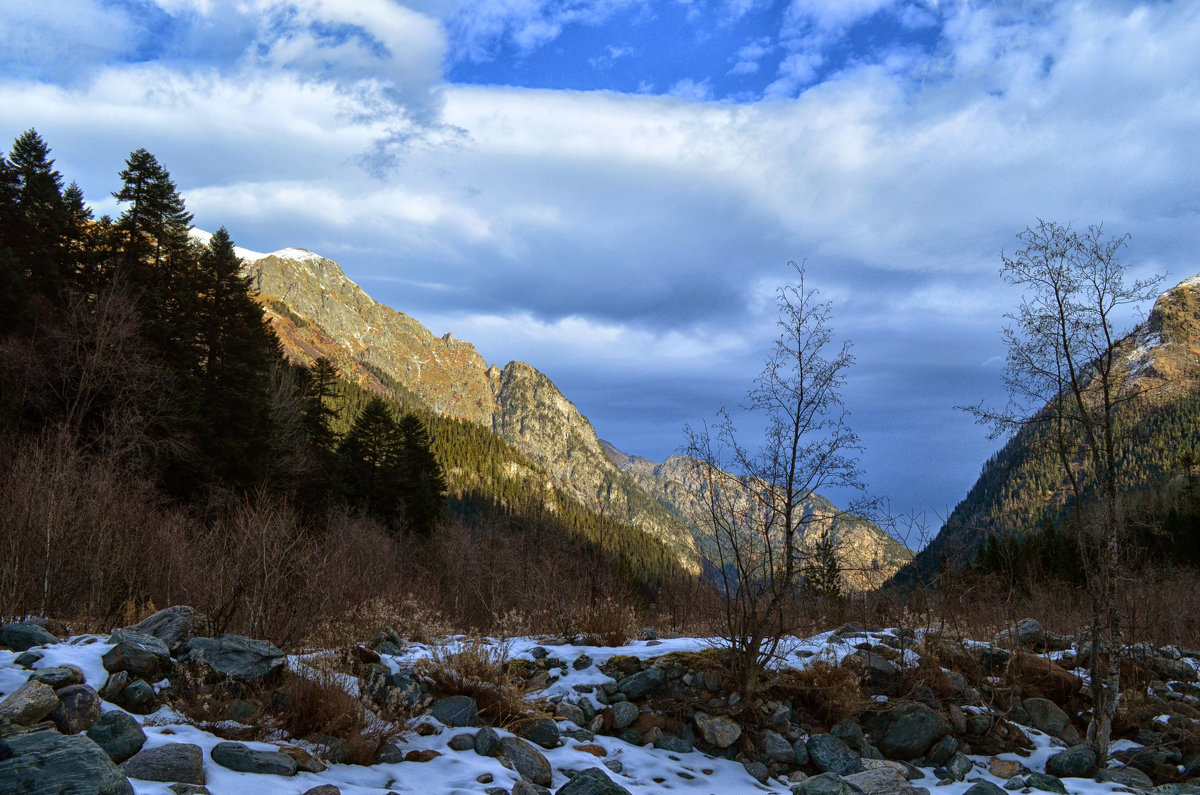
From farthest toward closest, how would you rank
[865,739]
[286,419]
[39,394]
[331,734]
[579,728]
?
1. [286,419]
2. [39,394]
3. [865,739]
4. [579,728]
5. [331,734]

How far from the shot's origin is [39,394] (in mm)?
23125

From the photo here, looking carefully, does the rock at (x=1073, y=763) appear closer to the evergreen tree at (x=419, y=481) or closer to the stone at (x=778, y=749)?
the stone at (x=778, y=749)

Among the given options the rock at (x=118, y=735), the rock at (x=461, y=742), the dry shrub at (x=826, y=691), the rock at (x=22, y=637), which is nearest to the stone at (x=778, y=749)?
the dry shrub at (x=826, y=691)

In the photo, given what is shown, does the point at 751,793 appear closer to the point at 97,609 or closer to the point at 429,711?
the point at 429,711

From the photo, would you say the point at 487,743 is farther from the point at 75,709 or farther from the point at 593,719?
the point at 75,709

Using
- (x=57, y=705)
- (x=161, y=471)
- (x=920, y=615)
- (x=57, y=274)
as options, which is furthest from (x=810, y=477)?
(x=57, y=274)

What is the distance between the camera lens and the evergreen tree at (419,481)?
45.7 meters

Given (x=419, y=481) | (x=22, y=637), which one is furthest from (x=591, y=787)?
(x=419, y=481)

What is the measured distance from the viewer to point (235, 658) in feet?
22.3

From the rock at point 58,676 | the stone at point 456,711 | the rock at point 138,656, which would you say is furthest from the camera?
the stone at point 456,711

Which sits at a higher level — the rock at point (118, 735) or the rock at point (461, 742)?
the rock at point (118, 735)

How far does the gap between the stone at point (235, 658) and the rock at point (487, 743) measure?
2.20 m

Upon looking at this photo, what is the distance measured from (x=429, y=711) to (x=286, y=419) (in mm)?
33063

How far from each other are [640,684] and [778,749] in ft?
6.41
